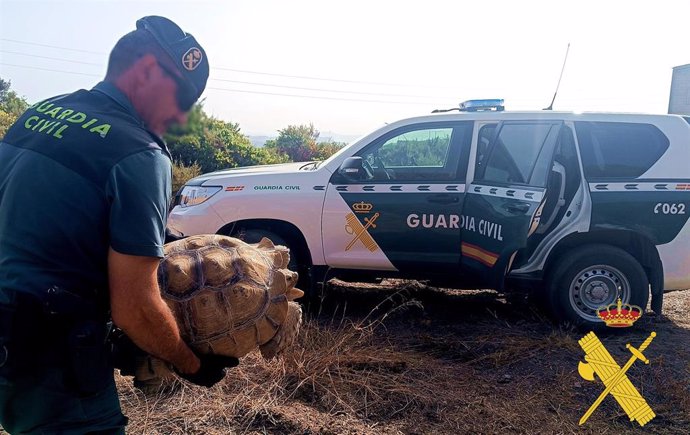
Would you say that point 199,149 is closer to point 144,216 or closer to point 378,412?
point 378,412

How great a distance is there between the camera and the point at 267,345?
2.14 metres

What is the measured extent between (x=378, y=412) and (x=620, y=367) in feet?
6.43

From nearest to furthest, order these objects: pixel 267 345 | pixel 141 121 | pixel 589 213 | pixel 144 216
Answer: pixel 144 216, pixel 141 121, pixel 267 345, pixel 589 213

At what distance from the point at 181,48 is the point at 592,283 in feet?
14.1

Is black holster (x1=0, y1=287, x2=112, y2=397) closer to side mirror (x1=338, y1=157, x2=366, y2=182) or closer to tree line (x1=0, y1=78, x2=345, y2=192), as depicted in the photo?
side mirror (x1=338, y1=157, x2=366, y2=182)

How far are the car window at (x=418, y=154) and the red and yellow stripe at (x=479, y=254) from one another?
67cm

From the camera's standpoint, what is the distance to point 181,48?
171 cm

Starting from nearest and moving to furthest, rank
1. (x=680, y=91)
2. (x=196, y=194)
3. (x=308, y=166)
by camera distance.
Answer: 1. (x=196, y=194)
2. (x=308, y=166)
3. (x=680, y=91)

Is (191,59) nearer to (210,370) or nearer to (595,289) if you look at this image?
(210,370)

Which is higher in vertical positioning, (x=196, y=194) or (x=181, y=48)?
(x=181, y=48)

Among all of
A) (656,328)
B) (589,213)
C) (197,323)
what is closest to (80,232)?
(197,323)

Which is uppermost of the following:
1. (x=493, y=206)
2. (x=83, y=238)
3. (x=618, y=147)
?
(x=618, y=147)

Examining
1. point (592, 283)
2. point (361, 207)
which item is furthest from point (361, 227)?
point (592, 283)

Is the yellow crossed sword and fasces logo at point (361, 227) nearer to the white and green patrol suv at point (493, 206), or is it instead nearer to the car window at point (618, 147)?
the white and green patrol suv at point (493, 206)
